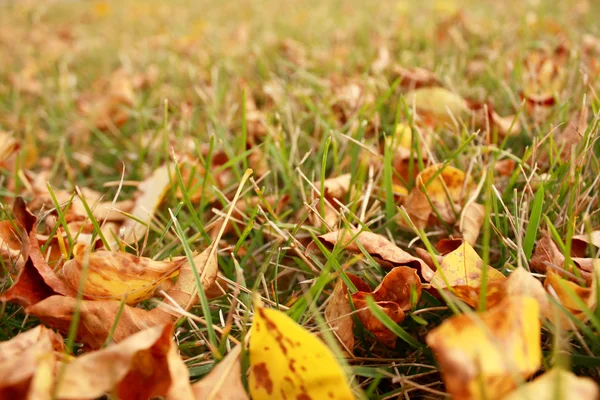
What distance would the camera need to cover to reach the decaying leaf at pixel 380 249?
2.33 ft

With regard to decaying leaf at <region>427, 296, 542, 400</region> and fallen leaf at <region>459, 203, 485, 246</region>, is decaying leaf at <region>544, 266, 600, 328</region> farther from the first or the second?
fallen leaf at <region>459, 203, 485, 246</region>

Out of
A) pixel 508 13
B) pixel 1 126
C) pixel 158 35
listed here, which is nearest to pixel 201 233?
pixel 1 126

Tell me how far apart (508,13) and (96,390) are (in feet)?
8.72

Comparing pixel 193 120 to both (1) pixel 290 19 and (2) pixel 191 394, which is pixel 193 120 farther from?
(1) pixel 290 19

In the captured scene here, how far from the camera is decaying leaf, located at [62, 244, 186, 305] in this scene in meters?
0.63

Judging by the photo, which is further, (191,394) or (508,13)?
(508,13)

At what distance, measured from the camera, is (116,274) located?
0.64 meters

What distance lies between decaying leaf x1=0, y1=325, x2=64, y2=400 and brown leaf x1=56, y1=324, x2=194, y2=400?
2 centimetres

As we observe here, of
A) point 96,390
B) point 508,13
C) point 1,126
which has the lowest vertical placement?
point 1,126

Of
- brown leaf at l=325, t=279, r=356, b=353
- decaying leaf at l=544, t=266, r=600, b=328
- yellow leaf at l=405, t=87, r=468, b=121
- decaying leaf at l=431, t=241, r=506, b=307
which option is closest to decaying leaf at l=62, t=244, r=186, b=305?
brown leaf at l=325, t=279, r=356, b=353

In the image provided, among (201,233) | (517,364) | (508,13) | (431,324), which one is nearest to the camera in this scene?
(517,364)

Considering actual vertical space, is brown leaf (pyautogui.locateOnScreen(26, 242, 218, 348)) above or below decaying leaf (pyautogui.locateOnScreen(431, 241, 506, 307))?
below

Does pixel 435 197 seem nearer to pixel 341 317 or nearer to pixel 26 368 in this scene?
pixel 341 317

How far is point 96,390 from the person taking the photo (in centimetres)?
48
